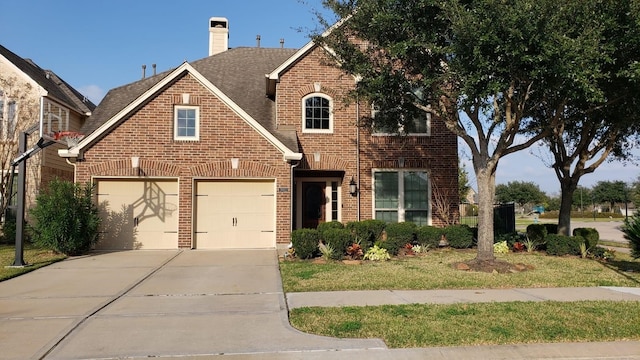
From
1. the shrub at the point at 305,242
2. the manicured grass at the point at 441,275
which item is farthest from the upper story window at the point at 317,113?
the manicured grass at the point at 441,275

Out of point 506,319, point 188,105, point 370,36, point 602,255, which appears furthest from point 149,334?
point 602,255

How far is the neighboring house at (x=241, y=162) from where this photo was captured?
1388cm

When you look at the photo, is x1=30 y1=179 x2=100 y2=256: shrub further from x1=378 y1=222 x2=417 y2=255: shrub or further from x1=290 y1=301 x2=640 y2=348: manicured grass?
x1=290 y1=301 x2=640 y2=348: manicured grass

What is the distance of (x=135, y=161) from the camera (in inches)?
543

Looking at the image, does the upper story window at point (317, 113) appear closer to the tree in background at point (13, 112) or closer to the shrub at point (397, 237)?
the shrub at point (397, 237)

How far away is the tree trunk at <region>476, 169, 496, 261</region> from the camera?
10867mm

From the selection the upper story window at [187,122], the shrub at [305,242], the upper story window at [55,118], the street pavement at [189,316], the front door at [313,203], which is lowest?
the street pavement at [189,316]

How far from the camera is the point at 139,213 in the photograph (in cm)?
1405

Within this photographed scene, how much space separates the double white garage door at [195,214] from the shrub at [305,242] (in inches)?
103

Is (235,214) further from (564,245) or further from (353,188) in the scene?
(564,245)

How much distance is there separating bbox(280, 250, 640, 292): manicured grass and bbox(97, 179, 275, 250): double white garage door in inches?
127

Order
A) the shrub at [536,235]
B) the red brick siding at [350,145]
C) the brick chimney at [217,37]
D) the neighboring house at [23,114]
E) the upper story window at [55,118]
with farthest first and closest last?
the brick chimney at [217,37]
the neighboring house at [23,114]
the upper story window at [55,118]
the red brick siding at [350,145]
the shrub at [536,235]

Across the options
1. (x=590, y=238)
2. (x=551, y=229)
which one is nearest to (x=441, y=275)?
(x=590, y=238)

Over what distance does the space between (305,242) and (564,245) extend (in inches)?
284
